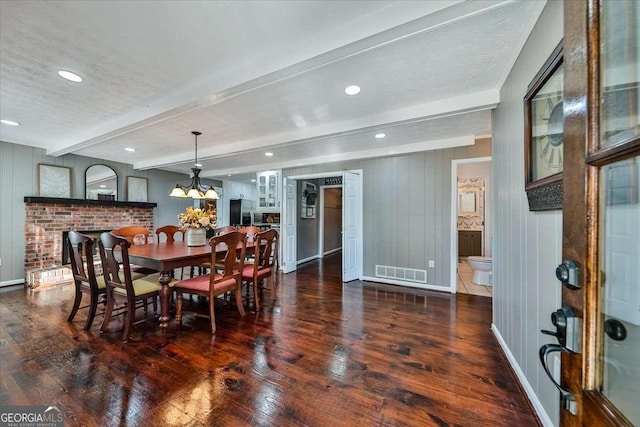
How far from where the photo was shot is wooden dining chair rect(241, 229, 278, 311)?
299 cm

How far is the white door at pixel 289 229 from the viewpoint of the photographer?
17.1 feet

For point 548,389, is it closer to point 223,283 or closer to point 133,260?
point 223,283

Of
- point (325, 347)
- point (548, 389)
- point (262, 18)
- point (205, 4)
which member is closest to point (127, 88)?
point (205, 4)

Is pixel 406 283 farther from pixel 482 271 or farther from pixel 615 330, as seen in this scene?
pixel 615 330

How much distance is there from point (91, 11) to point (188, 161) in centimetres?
356

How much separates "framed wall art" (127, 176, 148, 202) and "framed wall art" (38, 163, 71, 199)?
986mm

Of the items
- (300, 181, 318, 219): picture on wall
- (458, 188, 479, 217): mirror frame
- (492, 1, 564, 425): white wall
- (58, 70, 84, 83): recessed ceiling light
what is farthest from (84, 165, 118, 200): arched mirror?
(458, 188, 479, 217): mirror frame

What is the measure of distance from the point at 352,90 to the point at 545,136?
4.87ft

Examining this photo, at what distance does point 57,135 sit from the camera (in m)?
3.79

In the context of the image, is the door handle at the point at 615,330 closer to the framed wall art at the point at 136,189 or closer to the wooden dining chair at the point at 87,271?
the wooden dining chair at the point at 87,271

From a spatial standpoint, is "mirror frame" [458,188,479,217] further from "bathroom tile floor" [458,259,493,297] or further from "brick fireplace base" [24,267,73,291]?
"brick fireplace base" [24,267,73,291]

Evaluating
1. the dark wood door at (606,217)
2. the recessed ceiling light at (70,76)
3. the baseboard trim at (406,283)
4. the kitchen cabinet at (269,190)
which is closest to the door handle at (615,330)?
the dark wood door at (606,217)

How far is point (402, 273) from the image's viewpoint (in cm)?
425

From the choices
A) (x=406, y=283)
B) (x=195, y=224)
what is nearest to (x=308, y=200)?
(x=406, y=283)
